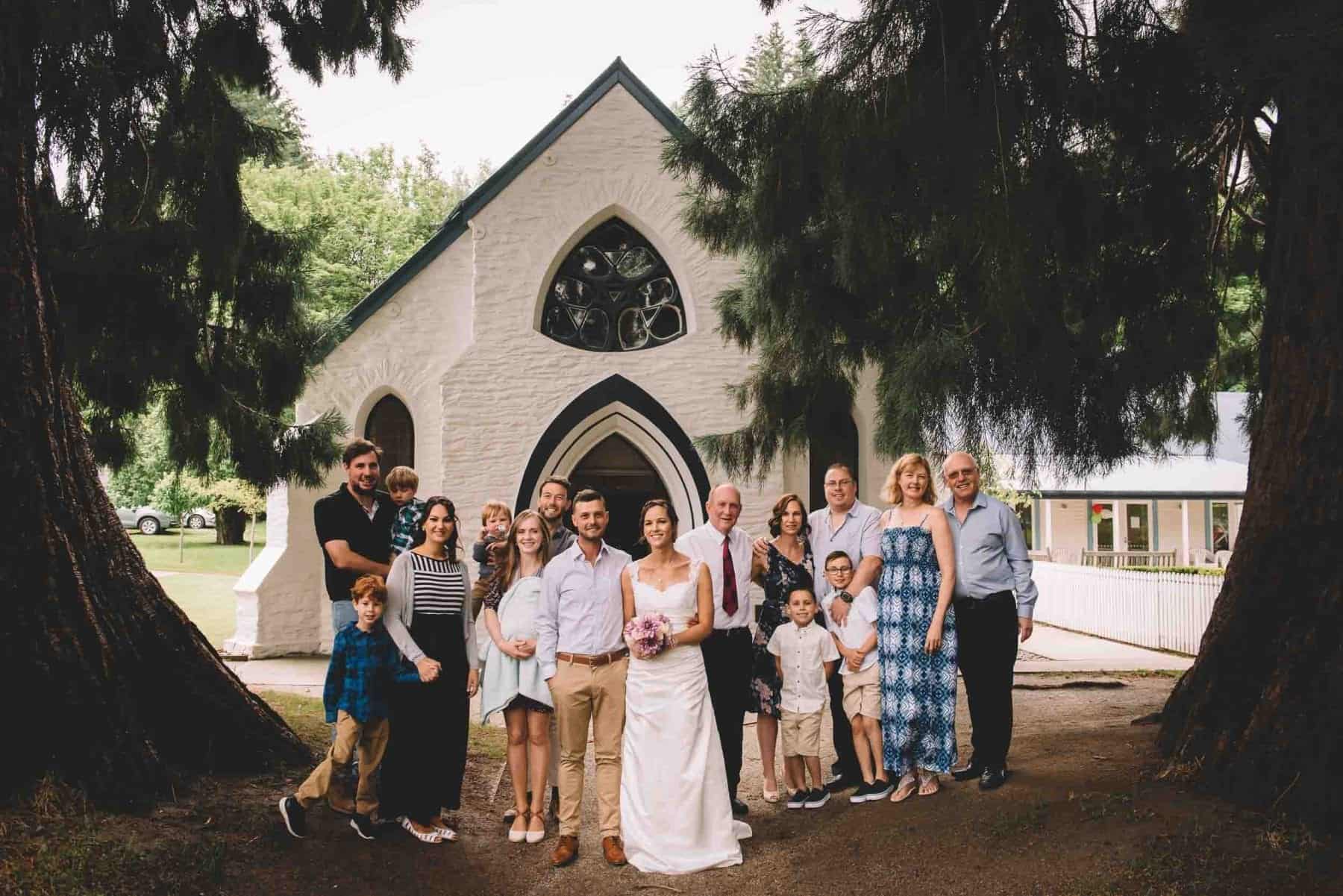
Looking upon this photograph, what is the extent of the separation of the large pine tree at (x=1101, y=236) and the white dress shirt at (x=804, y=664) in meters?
1.21

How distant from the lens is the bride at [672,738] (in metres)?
5.16

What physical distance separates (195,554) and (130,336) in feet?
103

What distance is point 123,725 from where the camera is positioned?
511 cm

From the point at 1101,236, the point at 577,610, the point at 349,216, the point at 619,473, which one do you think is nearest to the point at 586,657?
the point at 577,610

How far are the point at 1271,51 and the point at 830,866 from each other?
3.82 m

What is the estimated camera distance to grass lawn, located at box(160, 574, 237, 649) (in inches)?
795

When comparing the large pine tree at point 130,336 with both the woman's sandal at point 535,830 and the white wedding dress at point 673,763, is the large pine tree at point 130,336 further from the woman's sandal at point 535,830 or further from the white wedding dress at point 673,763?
the white wedding dress at point 673,763

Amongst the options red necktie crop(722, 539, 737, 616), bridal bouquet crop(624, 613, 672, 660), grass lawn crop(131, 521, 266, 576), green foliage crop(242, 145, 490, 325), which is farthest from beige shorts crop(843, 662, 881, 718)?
grass lawn crop(131, 521, 266, 576)

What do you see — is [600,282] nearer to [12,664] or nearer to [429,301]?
[429,301]

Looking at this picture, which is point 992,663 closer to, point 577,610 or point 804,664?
point 804,664

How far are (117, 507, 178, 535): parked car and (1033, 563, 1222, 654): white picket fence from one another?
3430 cm

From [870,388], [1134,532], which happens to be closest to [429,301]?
[870,388]

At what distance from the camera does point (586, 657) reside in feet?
17.5

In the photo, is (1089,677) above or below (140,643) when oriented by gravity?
below
